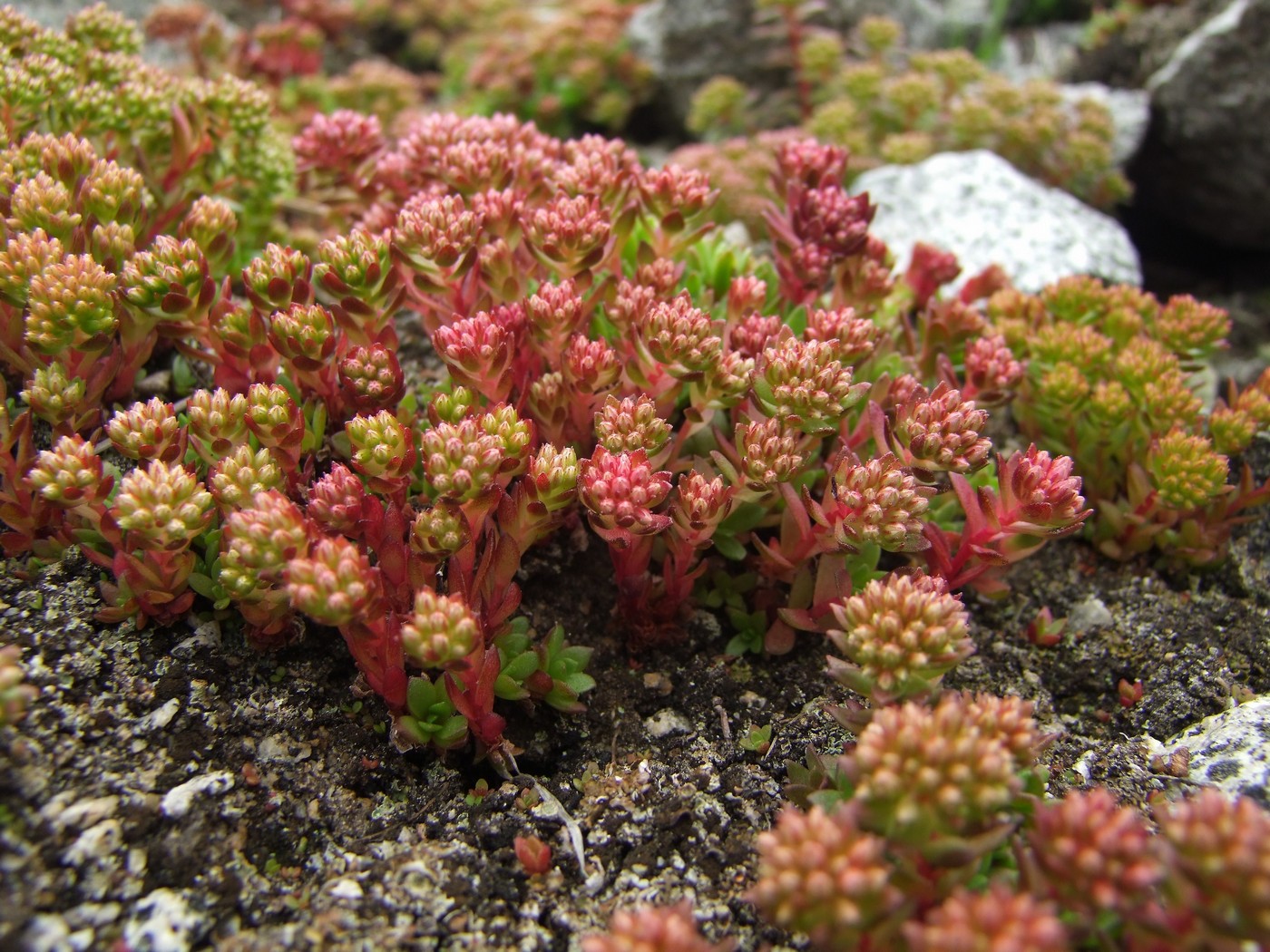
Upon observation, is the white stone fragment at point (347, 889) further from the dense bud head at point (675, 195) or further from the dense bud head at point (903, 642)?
the dense bud head at point (675, 195)

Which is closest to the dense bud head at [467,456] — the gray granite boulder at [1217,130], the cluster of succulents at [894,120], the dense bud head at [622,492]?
the dense bud head at [622,492]

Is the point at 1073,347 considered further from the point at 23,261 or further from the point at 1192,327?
the point at 23,261

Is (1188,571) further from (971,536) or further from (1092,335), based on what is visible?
(971,536)

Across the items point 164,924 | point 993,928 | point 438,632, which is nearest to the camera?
point 993,928

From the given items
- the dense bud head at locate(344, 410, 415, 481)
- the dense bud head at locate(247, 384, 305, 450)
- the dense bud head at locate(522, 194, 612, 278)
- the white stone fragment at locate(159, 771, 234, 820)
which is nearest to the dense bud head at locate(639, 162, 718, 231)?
the dense bud head at locate(522, 194, 612, 278)

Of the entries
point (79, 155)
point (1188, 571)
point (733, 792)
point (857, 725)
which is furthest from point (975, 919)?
point (79, 155)

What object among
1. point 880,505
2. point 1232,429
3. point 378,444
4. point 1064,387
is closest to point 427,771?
point 378,444

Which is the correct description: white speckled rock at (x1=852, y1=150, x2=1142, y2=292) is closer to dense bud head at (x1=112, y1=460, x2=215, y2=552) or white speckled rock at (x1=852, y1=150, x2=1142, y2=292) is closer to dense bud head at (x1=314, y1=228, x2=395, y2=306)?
dense bud head at (x1=314, y1=228, x2=395, y2=306)
